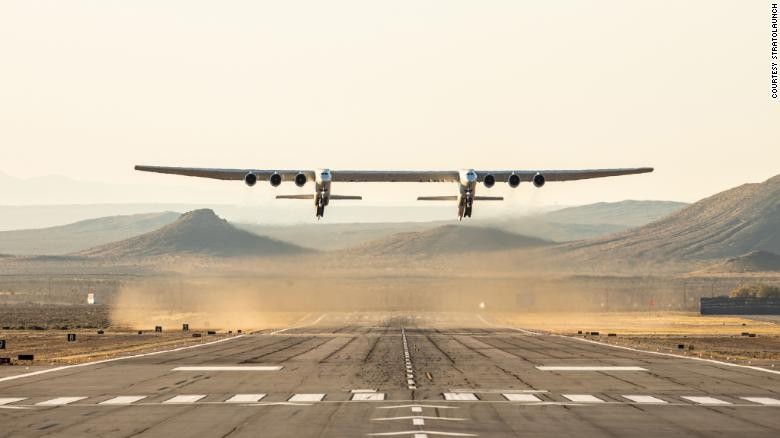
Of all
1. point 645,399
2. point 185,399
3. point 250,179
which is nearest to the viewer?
point 645,399

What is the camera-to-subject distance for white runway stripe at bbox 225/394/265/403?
31094 millimetres

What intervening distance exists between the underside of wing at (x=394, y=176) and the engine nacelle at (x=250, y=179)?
4425mm

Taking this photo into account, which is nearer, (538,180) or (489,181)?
(489,181)

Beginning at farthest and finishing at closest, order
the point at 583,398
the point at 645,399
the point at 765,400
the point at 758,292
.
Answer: the point at 758,292 < the point at 583,398 < the point at 645,399 < the point at 765,400

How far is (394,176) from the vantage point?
68000mm

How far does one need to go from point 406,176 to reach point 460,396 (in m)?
36.3

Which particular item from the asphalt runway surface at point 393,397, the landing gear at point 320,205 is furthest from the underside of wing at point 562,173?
the asphalt runway surface at point 393,397

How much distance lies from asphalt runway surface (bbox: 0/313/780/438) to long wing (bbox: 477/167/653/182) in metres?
13.4

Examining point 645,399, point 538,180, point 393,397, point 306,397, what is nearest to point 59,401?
point 306,397

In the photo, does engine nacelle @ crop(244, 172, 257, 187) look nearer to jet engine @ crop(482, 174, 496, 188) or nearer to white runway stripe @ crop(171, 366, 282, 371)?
jet engine @ crop(482, 174, 496, 188)

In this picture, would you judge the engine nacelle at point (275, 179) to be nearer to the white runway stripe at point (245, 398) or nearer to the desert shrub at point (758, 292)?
the white runway stripe at point (245, 398)

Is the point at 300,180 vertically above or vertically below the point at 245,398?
above

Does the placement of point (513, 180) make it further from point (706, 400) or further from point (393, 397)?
point (706, 400)

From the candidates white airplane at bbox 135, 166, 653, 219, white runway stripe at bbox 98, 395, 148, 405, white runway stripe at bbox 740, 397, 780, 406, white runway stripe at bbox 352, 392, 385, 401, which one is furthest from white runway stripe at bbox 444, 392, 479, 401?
white airplane at bbox 135, 166, 653, 219
